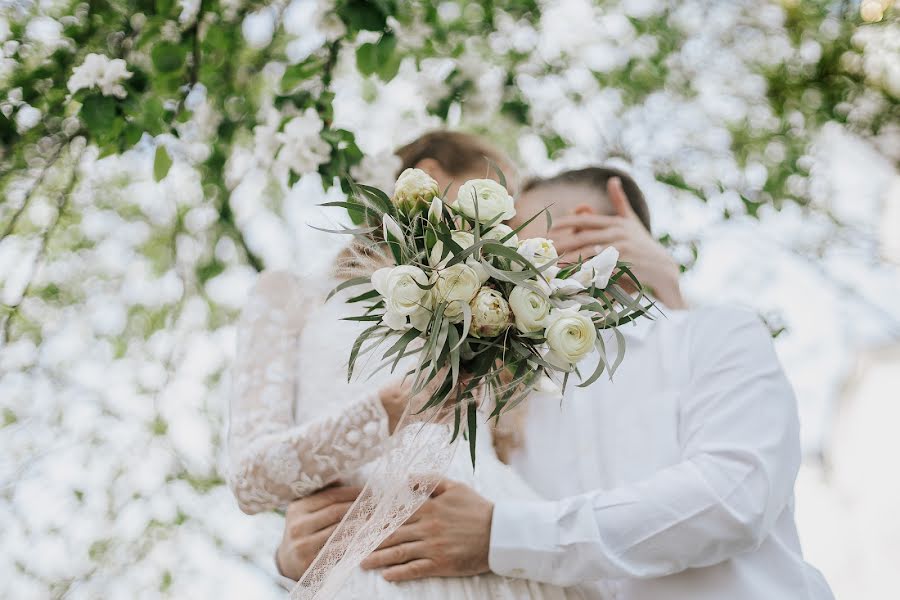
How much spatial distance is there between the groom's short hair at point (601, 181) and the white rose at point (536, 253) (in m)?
1.04

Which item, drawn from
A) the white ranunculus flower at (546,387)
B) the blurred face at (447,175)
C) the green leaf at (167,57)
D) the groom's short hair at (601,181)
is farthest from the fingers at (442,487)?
the green leaf at (167,57)

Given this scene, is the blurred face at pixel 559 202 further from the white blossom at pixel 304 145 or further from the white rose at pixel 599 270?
the white rose at pixel 599 270

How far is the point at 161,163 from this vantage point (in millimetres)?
2447

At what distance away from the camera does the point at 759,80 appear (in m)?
5.05

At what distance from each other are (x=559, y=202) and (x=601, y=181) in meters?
0.25

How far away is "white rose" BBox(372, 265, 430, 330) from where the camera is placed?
1.30 m

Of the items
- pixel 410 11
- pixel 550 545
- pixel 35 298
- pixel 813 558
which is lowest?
pixel 813 558

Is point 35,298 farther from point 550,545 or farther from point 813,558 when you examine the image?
point 813,558

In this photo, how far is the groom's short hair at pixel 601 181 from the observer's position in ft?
8.04

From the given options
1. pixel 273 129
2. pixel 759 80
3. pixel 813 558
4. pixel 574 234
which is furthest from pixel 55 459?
pixel 813 558

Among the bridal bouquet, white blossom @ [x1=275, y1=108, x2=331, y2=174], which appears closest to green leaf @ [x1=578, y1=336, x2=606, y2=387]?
the bridal bouquet

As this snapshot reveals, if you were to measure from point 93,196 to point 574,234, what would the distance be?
126 inches

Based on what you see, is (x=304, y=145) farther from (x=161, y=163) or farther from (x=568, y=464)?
(x=568, y=464)

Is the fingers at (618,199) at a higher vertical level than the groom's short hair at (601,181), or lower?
higher
